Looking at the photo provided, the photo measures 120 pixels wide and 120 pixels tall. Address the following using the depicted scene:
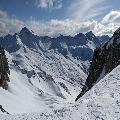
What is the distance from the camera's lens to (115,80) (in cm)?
3500

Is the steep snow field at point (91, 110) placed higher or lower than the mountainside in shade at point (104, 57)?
lower

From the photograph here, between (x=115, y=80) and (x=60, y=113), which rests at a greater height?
(x=115, y=80)

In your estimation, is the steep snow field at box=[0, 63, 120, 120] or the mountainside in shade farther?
the mountainside in shade

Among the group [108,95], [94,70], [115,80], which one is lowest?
[108,95]

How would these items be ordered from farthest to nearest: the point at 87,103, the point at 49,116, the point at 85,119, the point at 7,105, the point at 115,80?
the point at 7,105 → the point at 115,80 → the point at 87,103 → the point at 49,116 → the point at 85,119

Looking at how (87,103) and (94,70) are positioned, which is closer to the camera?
(87,103)

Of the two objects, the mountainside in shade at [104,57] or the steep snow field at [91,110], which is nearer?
the steep snow field at [91,110]

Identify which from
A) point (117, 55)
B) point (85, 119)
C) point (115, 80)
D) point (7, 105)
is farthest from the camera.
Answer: point (7, 105)

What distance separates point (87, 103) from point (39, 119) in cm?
501

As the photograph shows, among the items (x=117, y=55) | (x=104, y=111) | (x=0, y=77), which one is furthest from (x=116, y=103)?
(x=0, y=77)

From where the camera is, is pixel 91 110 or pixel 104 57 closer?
pixel 91 110

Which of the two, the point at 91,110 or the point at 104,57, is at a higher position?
the point at 104,57

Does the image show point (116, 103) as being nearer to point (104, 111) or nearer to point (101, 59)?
point (104, 111)

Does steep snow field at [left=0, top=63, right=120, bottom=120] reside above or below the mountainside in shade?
below
